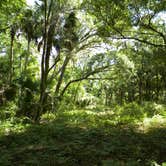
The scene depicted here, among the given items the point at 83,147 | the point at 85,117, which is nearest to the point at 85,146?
the point at 83,147

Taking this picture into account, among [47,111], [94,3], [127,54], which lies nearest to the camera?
[94,3]

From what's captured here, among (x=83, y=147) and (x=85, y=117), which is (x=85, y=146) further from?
(x=85, y=117)

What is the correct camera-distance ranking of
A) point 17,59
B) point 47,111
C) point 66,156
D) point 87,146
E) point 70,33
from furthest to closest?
point 17,59 < point 70,33 < point 47,111 < point 87,146 < point 66,156

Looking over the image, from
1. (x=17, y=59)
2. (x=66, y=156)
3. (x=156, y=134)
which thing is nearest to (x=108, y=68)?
(x=17, y=59)

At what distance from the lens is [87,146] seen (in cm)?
717

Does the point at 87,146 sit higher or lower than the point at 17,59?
lower

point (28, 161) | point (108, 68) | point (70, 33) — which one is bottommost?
point (28, 161)

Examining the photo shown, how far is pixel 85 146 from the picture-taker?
23.6 ft

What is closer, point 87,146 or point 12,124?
point 87,146

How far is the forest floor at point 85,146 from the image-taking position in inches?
238

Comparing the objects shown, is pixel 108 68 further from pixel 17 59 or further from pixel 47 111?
pixel 17 59

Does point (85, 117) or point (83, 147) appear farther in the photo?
point (85, 117)

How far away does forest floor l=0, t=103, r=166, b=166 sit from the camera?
605 centimetres

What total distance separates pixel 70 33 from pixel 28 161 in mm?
15716
